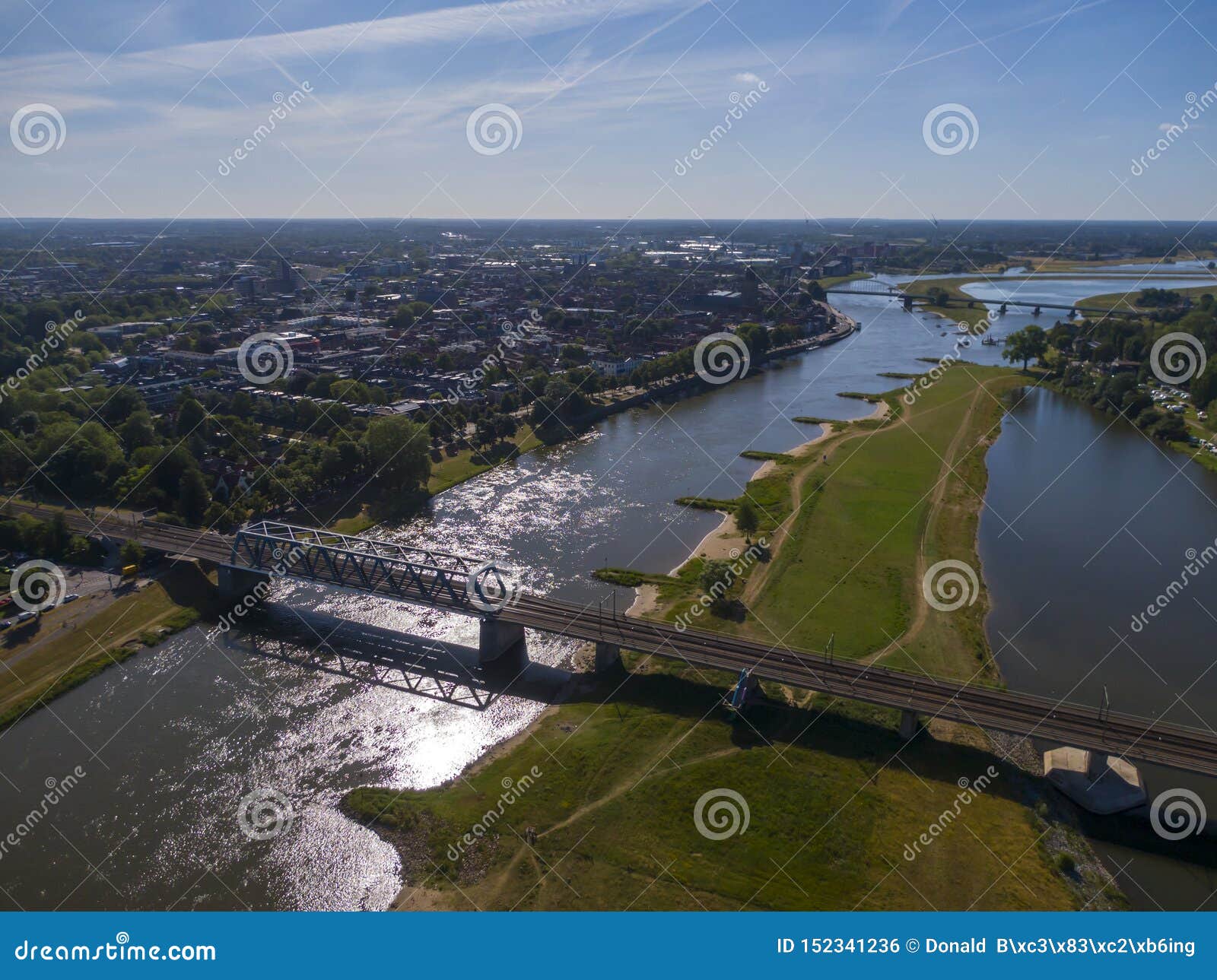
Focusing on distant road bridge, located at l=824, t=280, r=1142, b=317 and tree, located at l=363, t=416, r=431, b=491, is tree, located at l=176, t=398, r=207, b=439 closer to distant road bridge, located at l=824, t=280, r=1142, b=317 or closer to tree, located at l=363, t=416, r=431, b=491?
tree, located at l=363, t=416, r=431, b=491

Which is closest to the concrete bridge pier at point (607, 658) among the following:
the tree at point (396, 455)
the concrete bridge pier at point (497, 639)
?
the concrete bridge pier at point (497, 639)

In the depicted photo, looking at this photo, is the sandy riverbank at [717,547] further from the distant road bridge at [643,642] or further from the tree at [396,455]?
the tree at [396,455]

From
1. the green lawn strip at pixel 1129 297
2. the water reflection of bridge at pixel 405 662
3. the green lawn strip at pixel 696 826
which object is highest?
the green lawn strip at pixel 1129 297

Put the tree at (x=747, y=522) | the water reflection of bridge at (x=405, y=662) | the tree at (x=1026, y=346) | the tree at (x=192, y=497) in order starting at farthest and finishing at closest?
the tree at (x=1026, y=346) → the tree at (x=192, y=497) → the tree at (x=747, y=522) → the water reflection of bridge at (x=405, y=662)

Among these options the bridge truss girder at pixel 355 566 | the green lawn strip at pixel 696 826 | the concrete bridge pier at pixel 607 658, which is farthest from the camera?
the bridge truss girder at pixel 355 566

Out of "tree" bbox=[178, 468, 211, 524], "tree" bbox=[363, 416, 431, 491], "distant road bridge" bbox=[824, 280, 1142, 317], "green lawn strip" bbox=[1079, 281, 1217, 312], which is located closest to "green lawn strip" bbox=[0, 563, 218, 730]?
"tree" bbox=[178, 468, 211, 524]
